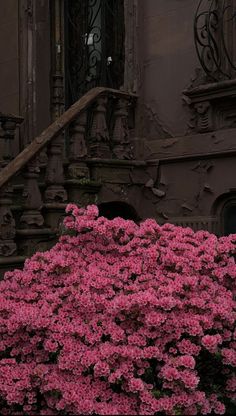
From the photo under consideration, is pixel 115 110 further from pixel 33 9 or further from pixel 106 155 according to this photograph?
pixel 33 9

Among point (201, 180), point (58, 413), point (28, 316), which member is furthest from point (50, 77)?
point (58, 413)

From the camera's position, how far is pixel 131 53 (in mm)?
6691

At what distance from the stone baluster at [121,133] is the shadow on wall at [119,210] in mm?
548

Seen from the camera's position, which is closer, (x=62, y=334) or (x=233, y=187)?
(x=62, y=334)

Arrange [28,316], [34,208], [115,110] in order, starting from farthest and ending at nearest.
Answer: [115,110] < [34,208] < [28,316]

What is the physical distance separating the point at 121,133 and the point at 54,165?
1033mm

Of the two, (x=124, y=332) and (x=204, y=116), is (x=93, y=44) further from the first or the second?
(x=124, y=332)

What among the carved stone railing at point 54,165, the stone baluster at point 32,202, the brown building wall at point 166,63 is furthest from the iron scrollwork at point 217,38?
the stone baluster at point 32,202

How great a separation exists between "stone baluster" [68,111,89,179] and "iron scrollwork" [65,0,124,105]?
1.98 metres

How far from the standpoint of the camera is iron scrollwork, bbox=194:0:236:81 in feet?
19.3

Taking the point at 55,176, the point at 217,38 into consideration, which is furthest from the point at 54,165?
the point at 217,38

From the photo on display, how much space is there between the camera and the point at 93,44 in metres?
8.20

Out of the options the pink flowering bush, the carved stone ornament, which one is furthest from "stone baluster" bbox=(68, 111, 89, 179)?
the pink flowering bush

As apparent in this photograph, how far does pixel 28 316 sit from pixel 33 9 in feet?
18.0
